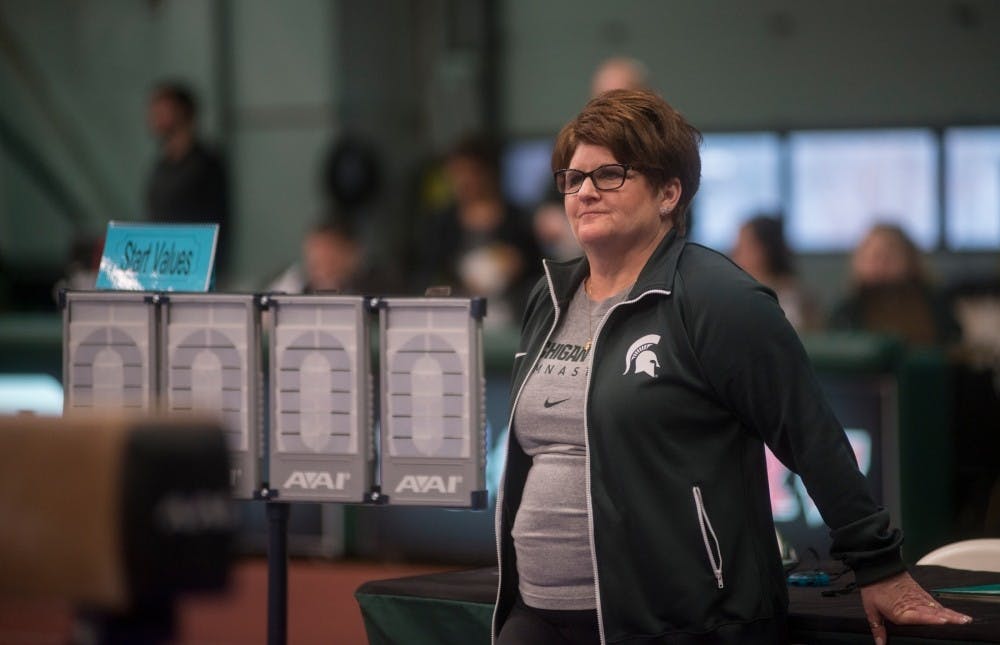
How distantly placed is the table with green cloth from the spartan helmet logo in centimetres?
62

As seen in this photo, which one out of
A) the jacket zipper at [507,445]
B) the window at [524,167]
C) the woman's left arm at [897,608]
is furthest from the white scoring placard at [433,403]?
the window at [524,167]

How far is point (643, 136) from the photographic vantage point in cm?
341

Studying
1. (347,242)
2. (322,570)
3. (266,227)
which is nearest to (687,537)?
(322,570)

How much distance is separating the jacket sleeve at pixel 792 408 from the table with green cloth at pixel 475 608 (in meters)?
0.20

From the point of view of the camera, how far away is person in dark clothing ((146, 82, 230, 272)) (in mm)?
8820

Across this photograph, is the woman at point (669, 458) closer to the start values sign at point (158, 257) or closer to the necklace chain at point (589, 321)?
the necklace chain at point (589, 321)

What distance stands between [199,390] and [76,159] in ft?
37.4

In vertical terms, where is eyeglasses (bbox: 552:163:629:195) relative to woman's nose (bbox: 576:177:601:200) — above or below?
above

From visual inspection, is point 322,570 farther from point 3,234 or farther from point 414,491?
point 3,234

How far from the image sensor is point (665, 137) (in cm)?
343

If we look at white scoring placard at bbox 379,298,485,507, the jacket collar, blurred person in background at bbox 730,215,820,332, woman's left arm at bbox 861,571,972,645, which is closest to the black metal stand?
white scoring placard at bbox 379,298,485,507

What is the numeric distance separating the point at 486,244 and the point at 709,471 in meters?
5.20

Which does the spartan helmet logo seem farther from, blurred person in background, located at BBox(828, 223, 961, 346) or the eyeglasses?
blurred person in background, located at BBox(828, 223, 961, 346)

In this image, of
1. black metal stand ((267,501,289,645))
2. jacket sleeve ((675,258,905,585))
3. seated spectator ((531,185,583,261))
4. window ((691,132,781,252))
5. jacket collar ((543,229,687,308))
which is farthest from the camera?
window ((691,132,781,252))
